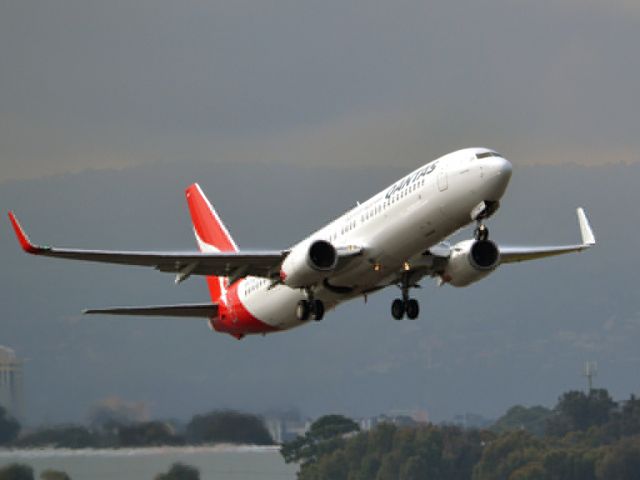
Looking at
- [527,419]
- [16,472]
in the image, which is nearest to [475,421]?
[527,419]

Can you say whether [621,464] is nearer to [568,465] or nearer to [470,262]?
[568,465]

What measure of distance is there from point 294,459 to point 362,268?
22715mm

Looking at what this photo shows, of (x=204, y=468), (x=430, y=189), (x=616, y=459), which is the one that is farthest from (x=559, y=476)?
(x=430, y=189)

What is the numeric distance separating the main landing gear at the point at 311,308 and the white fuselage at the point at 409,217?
250mm

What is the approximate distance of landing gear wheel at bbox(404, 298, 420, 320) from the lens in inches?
2216

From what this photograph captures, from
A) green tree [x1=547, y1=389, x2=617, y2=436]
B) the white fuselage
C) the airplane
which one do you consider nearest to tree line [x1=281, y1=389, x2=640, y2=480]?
green tree [x1=547, y1=389, x2=617, y2=436]

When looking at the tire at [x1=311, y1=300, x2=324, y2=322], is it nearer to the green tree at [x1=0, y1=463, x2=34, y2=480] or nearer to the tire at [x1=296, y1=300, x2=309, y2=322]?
the tire at [x1=296, y1=300, x2=309, y2=322]

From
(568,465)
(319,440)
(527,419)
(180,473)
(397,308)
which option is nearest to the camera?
(397,308)

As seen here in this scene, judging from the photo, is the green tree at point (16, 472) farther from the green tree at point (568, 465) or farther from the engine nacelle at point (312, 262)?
the green tree at point (568, 465)

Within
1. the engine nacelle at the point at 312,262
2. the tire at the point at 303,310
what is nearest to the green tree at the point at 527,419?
the tire at the point at 303,310

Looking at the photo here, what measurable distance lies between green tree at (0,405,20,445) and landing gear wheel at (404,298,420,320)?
1656 centimetres

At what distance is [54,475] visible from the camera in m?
60.8

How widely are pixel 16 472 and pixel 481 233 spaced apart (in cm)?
1973

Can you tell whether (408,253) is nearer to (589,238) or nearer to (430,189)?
(430,189)
